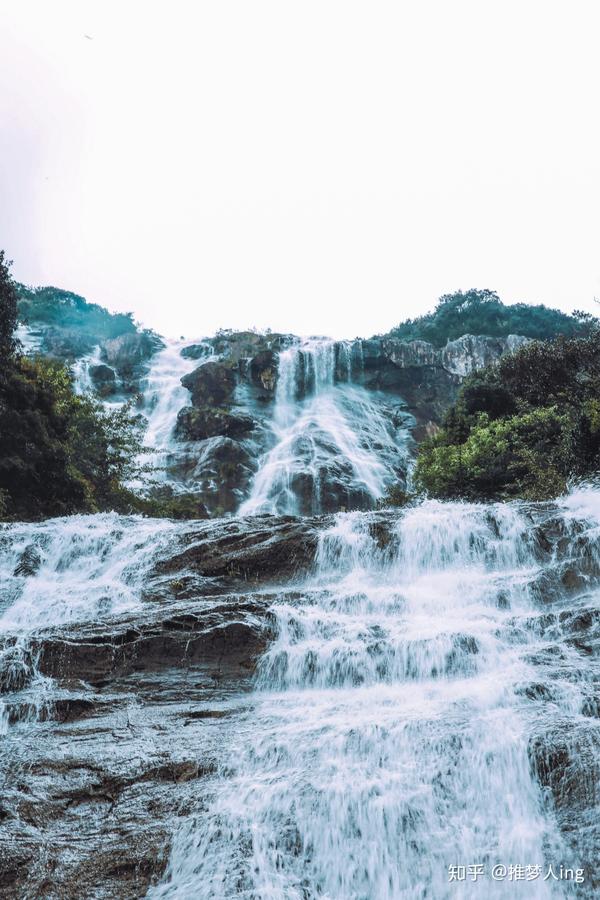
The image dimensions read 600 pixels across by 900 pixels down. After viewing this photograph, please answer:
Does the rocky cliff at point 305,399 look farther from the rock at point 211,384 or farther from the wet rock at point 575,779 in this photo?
the wet rock at point 575,779

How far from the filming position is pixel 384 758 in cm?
597

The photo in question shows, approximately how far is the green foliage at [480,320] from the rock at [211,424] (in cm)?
2369

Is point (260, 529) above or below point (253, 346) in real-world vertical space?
below

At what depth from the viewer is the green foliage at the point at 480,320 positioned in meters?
49.5

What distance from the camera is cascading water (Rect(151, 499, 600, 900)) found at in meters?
4.94

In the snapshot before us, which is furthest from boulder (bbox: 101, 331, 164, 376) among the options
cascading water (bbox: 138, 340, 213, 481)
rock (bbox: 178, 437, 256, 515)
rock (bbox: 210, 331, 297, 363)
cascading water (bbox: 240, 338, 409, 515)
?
rock (bbox: 178, 437, 256, 515)

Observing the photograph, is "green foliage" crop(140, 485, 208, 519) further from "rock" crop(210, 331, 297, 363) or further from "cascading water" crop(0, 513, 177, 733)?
"rock" crop(210, 331, 297, 363)

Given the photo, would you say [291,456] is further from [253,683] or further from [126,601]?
[253,683]

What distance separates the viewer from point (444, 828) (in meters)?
5.23

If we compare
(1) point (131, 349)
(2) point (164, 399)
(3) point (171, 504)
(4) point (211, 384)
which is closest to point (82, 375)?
(2) point (164, 399)

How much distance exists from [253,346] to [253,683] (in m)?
35.7

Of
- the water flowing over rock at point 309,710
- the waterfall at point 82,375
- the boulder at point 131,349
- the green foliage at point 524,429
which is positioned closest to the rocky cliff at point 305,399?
the boulder at point 131,349

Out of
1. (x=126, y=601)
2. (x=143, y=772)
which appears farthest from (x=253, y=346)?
(x=143, y=772)

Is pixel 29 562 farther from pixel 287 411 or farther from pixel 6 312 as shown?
pixel 287 411
